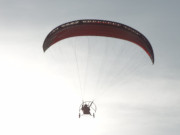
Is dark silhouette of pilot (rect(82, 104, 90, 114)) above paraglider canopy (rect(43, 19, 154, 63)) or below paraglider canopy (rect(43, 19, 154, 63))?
below

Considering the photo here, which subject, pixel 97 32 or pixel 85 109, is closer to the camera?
pixel 97 32

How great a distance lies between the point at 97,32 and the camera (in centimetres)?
3194

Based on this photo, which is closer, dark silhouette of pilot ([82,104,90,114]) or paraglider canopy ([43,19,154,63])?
paraglider canopy ([43,19,154,63])

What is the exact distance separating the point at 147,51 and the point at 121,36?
2.60 metres

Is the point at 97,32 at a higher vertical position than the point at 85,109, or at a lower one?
higher

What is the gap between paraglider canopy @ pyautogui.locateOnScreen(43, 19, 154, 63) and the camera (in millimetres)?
30672

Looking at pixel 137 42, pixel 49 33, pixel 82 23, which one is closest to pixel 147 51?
pixel 137 42

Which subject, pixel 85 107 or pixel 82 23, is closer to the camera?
pixel 82 23

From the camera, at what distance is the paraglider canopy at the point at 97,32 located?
30672mm

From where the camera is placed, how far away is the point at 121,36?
31.9 metres

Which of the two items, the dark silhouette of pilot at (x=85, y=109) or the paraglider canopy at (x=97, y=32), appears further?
the dark silhouette of pilot at (x=85, y=109)

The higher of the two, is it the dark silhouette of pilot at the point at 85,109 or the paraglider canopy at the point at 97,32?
the paraglider canopy at the point at 97,32

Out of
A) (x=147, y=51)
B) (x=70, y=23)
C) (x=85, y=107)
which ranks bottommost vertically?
(x=85, y=107)

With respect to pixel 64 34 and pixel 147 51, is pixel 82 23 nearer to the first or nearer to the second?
pixel 64 34
